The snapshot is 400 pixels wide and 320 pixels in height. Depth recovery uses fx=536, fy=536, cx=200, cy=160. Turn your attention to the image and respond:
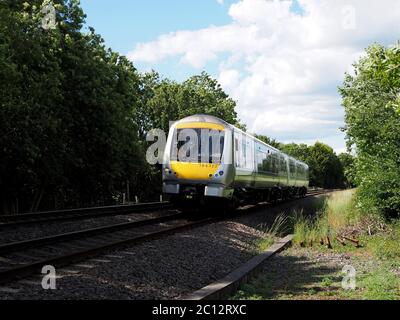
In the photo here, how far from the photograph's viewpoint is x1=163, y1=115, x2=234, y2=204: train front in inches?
→ 625

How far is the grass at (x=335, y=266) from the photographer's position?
7500 mm

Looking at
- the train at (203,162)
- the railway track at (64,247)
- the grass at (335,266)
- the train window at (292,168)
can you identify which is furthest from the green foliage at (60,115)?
the grass at (335,266)

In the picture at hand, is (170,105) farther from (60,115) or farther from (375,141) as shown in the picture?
(375,141)

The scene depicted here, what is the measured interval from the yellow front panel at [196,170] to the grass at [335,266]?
10.4 feet

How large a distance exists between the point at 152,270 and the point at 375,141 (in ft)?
35.1

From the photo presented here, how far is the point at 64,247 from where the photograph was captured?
1012 cm

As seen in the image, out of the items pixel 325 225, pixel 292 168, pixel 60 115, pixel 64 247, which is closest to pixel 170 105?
pixel 292 168

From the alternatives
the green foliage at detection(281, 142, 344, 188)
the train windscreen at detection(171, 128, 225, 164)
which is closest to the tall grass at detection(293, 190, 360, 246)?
the train windscreen at detection(171, 128, 225, 164)

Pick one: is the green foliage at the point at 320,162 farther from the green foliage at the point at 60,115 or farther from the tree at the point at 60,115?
the tree at the point at 60,115

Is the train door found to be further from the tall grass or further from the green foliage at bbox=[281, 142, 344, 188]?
the green foliage at bbox=[281, 142, 344, 188]

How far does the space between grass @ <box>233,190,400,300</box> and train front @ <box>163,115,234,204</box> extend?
2.97 m

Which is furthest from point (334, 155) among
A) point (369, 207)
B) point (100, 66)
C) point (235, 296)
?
point (235, 296)

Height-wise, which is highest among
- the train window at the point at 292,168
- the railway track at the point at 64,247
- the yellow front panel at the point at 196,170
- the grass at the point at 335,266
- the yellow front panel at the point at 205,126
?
the yellow front panel at the point at 205,126
